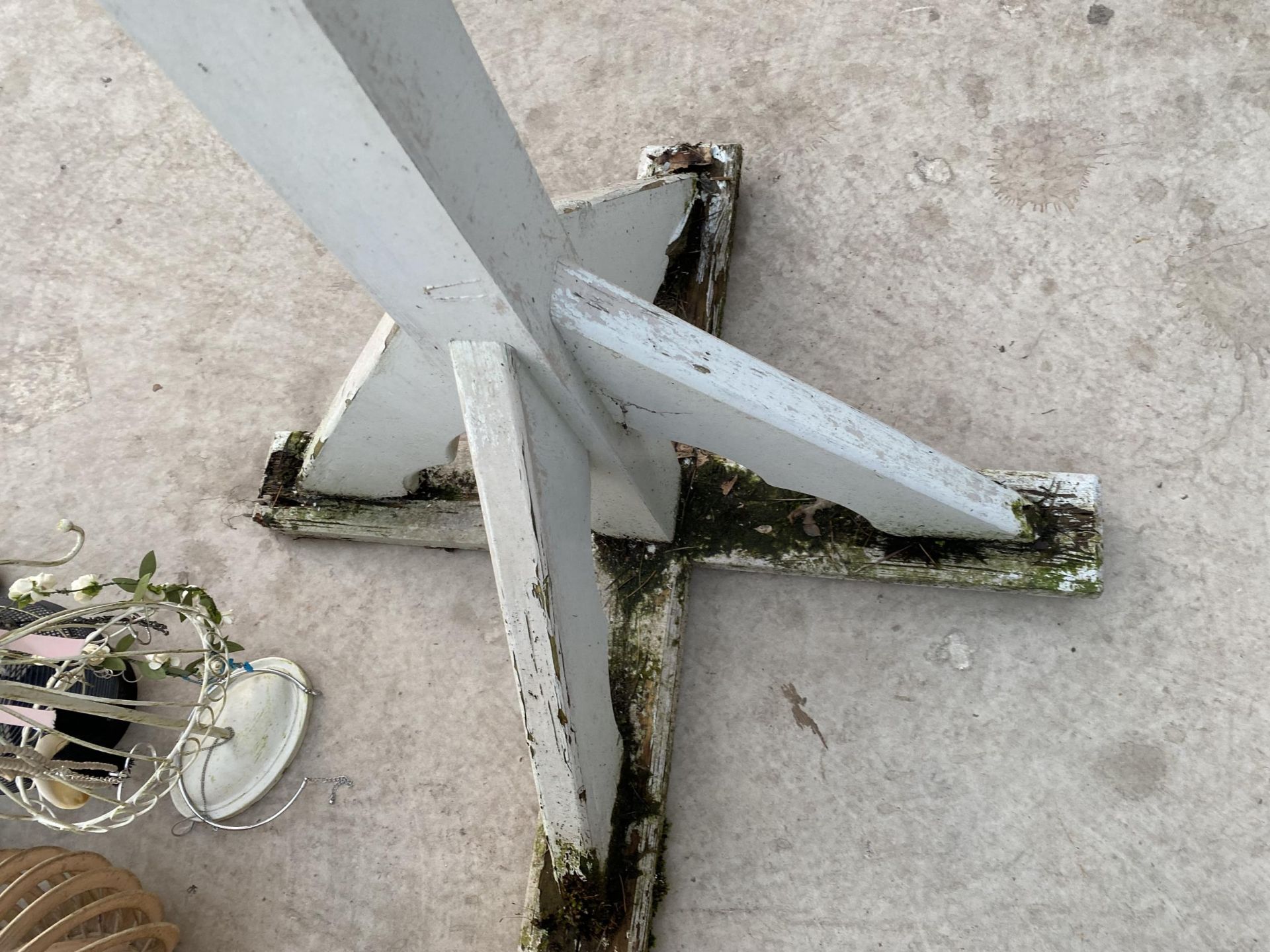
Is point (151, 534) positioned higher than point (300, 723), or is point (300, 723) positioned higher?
point (151, 534)

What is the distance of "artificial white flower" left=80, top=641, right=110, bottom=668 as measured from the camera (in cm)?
122

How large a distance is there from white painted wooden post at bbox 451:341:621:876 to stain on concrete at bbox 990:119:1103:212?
120cm

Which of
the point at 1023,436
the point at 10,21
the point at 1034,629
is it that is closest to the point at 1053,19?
the point at 1023,436

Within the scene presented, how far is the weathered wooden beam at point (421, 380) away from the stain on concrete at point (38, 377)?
2.48ft

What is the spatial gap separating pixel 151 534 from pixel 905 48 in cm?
198

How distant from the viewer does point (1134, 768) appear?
1529 mm

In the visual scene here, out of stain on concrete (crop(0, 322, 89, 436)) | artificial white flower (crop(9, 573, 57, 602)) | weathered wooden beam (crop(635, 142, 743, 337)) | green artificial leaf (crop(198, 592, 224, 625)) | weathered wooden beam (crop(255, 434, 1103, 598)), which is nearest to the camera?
artificial white flower (crop(9, 573, 57, 602))

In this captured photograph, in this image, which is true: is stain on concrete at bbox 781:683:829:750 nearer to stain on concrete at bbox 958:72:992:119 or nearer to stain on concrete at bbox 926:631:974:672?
stain on concrete at bbox 926:631:974:672

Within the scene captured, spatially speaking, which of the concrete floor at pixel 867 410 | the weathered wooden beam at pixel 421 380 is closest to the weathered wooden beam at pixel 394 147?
the weathered wooden beam at pixel 421 380

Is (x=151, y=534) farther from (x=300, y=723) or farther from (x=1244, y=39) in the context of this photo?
(x=1244, y=39)

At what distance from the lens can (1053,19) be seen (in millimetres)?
2000

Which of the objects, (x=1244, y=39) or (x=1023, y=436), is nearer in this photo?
(x=1023, y=436)

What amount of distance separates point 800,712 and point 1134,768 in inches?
22.0

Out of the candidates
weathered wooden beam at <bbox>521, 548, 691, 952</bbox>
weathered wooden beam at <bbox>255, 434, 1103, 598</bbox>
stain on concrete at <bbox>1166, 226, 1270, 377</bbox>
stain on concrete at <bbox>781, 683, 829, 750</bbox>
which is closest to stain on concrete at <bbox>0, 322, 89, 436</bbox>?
weathered wooden beam at <bbox>255, 434, 1103, 598</bbox>
